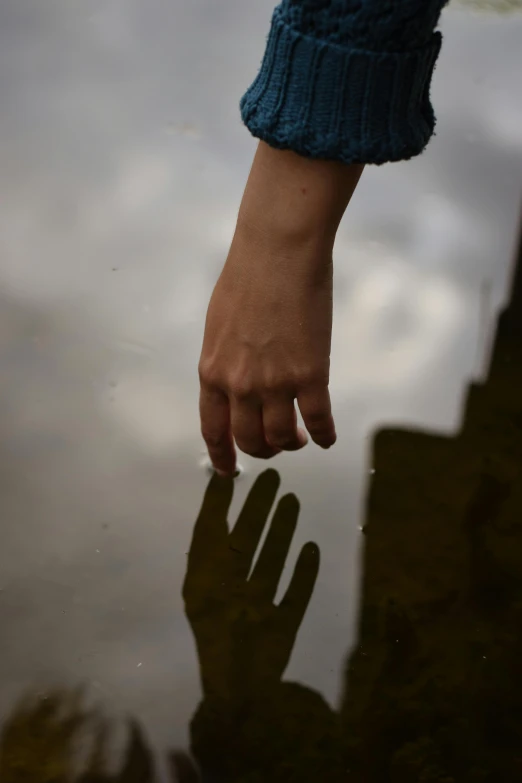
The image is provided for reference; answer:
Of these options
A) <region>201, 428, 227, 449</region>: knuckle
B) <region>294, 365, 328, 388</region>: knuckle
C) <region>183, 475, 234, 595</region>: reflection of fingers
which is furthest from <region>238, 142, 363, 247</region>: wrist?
<region>183, 475, 234, 595</region>: reflection of fingers

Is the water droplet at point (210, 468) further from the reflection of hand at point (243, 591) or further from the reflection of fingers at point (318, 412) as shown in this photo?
the reflection of fingers at point (318, 412)

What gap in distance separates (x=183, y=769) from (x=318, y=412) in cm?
39

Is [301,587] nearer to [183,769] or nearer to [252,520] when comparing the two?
[252,520]

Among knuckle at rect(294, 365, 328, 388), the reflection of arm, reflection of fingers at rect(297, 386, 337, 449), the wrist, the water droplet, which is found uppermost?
the wrist

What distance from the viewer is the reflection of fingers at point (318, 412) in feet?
2.95

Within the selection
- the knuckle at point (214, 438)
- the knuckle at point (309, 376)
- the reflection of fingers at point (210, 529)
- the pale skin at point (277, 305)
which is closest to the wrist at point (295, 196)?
Result: the pale skin at point (277, 305)

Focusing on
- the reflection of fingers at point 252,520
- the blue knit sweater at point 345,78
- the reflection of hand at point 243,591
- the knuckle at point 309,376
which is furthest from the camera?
the reflection of fingers at point 252,520

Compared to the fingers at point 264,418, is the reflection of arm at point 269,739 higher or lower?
lower

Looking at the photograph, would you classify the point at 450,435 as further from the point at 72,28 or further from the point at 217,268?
the point at 72,28

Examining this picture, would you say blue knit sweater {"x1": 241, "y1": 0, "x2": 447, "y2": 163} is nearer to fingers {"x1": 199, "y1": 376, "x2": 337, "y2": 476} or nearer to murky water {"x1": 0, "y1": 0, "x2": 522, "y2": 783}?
fingers {"x1": 199, "y1": 376, "x2": 337, "y2": 476}

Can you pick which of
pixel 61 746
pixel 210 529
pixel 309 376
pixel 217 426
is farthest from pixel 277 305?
pixel 61 746

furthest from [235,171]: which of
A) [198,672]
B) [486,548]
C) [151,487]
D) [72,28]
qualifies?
[198,672]

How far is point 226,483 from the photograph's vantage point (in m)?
1.18

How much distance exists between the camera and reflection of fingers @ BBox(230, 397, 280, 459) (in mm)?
921
